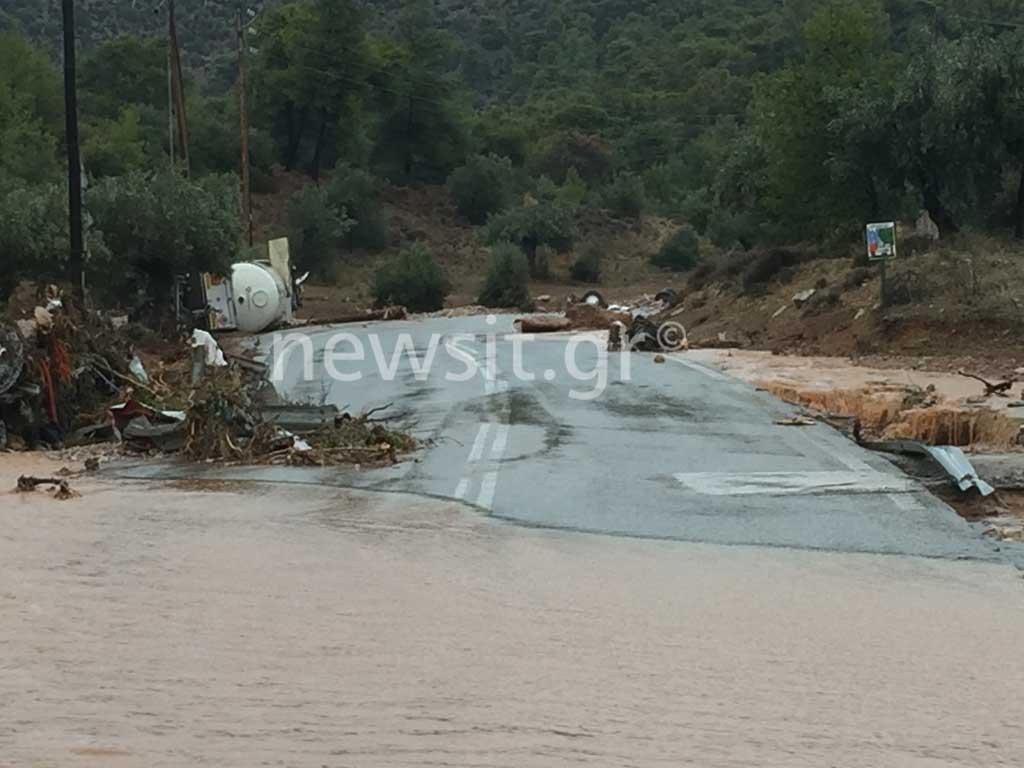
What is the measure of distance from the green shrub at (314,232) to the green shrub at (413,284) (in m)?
14.4

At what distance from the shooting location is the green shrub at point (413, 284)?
7019 cm

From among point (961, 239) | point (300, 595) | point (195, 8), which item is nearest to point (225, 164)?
point (195, 8)

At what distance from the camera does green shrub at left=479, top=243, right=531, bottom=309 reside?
2881 inches

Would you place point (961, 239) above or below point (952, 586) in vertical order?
above

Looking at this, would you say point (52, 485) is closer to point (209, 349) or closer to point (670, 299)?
point (209, 349)

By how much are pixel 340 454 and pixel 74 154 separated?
1505 centimetres

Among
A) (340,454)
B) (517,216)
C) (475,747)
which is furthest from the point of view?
(517,216)

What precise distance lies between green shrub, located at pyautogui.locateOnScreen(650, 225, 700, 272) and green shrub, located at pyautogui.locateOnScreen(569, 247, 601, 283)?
5.86 m

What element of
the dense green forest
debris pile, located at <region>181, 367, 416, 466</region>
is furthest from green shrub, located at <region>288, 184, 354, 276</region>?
debris pile, located at <region>181, 367, 416, 466</region>

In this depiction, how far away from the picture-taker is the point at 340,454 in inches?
594

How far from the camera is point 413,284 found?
70.3m

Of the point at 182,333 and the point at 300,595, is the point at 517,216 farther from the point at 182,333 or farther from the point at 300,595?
the point at 300,595

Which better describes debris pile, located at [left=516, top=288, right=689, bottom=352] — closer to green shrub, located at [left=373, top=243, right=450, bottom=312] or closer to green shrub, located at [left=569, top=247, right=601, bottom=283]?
green shrub, located at [left=373, top=243, right=450, bottom=312]

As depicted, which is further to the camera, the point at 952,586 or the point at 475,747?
the point at 952,586
